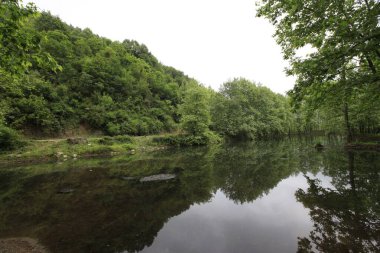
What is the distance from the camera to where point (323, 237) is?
5.23m

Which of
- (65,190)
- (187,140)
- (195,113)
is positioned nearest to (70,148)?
(65,190)

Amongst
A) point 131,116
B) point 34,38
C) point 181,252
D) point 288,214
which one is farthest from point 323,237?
point 131,116

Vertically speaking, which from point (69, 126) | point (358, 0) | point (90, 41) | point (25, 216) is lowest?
point (25, 216)

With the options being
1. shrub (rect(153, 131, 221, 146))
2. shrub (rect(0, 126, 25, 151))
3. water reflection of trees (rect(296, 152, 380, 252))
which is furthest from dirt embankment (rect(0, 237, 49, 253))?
shrub (rect(153, 131, 221, 146))

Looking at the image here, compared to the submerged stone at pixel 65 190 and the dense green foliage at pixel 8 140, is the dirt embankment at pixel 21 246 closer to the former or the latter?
the submerged stone at pixel 65 190

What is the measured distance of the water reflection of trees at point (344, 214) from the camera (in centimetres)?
482

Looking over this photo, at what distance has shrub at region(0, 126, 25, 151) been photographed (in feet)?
76.9

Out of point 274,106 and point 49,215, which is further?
point 274,106

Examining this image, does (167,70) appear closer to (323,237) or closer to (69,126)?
(69,126)

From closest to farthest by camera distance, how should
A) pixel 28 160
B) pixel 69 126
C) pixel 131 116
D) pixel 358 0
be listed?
1. pixel 358 0
2. pixel 28 160
3. pixel 69 126
4. pixel 131 116

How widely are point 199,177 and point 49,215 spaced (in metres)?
7.83

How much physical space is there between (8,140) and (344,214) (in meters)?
30.7

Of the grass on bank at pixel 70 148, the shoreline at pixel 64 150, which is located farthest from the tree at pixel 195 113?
the shoreline at pixel 64 150

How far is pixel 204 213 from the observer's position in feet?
25.1
